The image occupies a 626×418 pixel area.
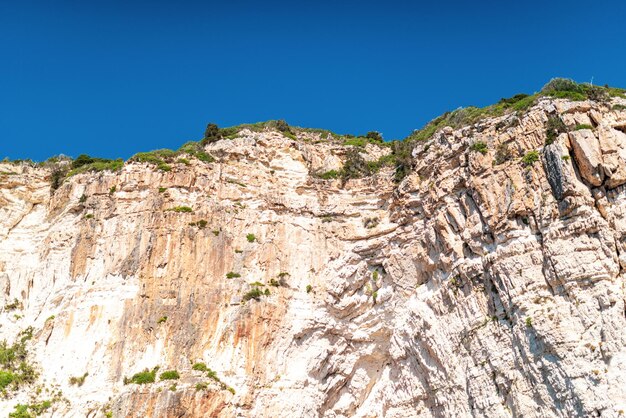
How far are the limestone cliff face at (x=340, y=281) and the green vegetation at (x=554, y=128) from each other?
0.42 metres

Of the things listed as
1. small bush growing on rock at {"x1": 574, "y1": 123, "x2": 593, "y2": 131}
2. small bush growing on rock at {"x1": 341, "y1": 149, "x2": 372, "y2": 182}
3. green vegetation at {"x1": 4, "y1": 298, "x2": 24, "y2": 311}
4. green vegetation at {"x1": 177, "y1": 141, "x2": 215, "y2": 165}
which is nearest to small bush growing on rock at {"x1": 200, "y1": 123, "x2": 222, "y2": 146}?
green vegetation at {"x1": 177, "y1": 141, "x2": 215, "y2": 165}

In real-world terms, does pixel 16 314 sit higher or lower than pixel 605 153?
lower

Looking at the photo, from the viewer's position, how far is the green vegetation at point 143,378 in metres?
25.1

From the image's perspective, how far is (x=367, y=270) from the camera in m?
30.0

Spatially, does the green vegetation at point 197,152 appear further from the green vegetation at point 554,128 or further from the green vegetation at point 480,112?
the green vegetation at point 554,128

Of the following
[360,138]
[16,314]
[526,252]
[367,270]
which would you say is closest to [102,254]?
[16,314]

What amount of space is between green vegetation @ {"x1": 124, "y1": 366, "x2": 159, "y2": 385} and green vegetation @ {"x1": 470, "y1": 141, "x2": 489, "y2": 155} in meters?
18.6

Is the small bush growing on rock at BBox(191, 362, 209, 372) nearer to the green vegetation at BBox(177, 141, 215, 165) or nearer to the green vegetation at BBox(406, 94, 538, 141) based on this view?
the green vegetation at BBox(177, 141, 215, 165)

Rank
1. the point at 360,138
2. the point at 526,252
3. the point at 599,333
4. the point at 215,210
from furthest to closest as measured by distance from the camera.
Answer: the point at 360,138
the point at 215,210
the point at 526,252
the point at 599,333

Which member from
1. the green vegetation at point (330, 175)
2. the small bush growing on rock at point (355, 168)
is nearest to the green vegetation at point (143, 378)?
the green vegetation at point (330, 175)

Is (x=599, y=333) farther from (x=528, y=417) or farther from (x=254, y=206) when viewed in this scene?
(x=254, y=206)

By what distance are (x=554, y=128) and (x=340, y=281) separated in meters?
12.9

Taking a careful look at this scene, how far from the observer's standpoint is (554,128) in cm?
2523

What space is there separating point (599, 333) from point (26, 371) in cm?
2505
